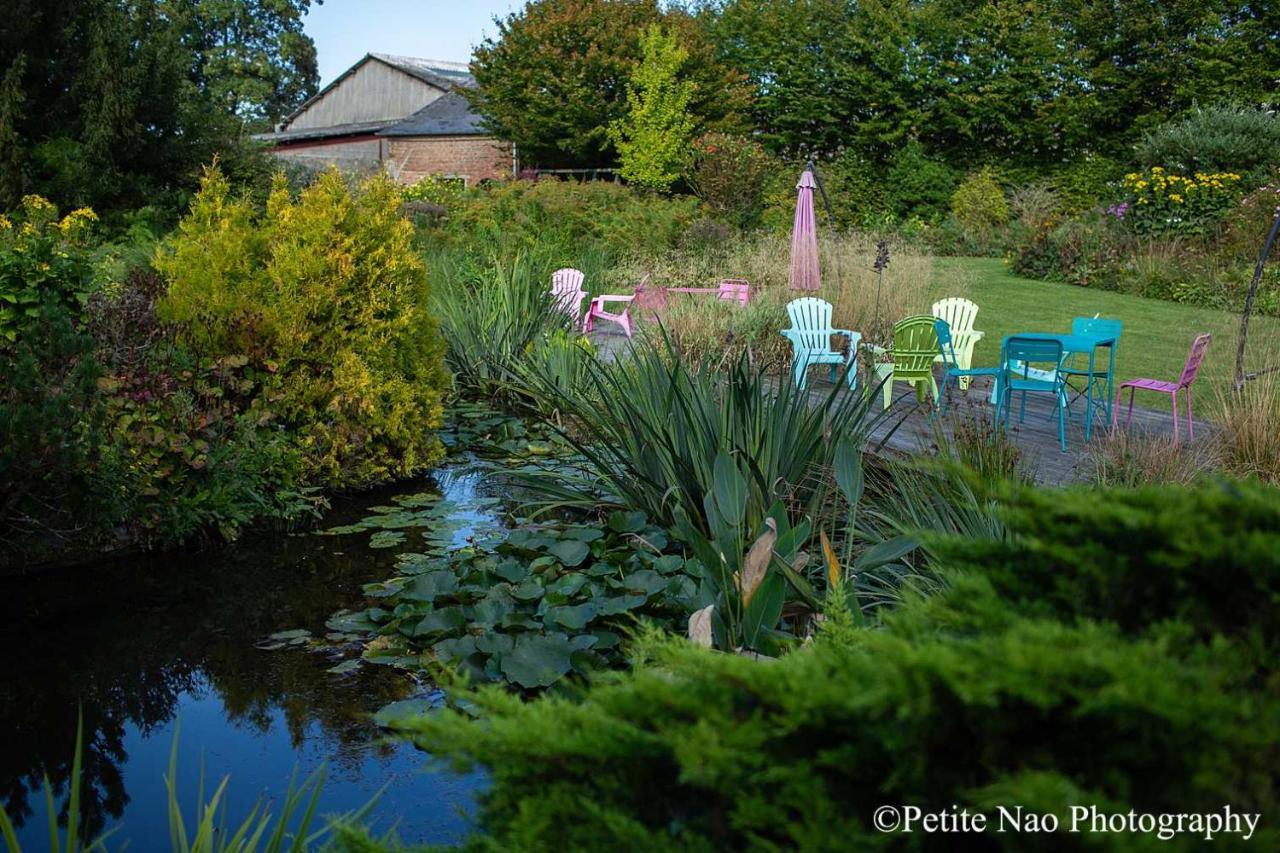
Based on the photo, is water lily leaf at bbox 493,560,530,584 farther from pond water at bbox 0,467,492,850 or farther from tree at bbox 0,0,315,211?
tree at bbox 0,0,315,211

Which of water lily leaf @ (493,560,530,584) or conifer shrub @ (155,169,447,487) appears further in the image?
conifer shrub @ (155,169,447,487)

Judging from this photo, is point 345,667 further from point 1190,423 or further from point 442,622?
point 1190,423

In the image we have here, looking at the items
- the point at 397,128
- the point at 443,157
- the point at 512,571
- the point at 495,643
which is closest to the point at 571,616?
the point at 495,643

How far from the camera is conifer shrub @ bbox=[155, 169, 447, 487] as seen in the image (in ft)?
17.8

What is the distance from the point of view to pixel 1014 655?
36.5 inches

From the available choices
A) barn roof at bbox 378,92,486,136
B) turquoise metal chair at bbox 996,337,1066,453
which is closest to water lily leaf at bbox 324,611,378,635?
turquoise metal chair at bbox 996,337,1066,453

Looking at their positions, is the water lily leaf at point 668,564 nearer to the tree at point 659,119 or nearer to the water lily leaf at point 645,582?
the water lily leaf at point 645,582

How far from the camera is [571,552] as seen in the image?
14.0 ft

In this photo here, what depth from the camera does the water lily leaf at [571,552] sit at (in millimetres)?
4230

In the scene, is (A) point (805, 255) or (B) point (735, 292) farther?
(B) point (735, 292)

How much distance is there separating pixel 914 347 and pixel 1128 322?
6532 mm

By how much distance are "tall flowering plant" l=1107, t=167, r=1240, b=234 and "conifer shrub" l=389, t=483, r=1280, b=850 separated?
1794 cm

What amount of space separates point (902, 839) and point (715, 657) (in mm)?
273

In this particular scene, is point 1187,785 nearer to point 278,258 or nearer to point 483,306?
point 278,258
